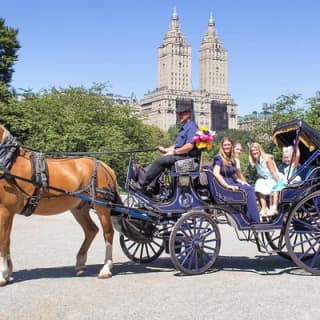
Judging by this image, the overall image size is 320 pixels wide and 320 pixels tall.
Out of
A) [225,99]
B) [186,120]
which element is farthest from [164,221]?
[225,99]

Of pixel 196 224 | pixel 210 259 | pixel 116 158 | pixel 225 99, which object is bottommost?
pixel 210 259

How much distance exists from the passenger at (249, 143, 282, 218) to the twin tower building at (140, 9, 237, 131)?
471 ft

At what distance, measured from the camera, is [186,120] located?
8.16 meters

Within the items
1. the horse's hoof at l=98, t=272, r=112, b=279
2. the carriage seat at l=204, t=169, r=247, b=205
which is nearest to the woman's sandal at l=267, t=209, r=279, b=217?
the carriage seat at l=204, t=169, r=247, b=205

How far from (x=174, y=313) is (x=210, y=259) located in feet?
7.80

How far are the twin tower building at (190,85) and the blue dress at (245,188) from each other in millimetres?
144006

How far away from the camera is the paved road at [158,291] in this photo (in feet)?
18.8

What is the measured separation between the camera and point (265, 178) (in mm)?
8703

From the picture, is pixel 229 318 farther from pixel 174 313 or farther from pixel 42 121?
pixel 42 121

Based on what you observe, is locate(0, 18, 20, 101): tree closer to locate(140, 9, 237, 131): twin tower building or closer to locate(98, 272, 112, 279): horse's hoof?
locate(98, 272, 112, 279): horse's hoof

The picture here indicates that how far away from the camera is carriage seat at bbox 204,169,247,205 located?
8.12 meters

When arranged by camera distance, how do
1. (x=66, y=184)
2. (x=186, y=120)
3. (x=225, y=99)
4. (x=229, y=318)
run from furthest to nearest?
(x=225, y=99) → (x=186, y=120) → (x=66, y=184) → (x=229, y=318)

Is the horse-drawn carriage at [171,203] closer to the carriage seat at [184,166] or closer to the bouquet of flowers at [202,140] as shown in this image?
the carriage seat at [184,166]

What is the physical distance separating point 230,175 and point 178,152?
1.04 m
